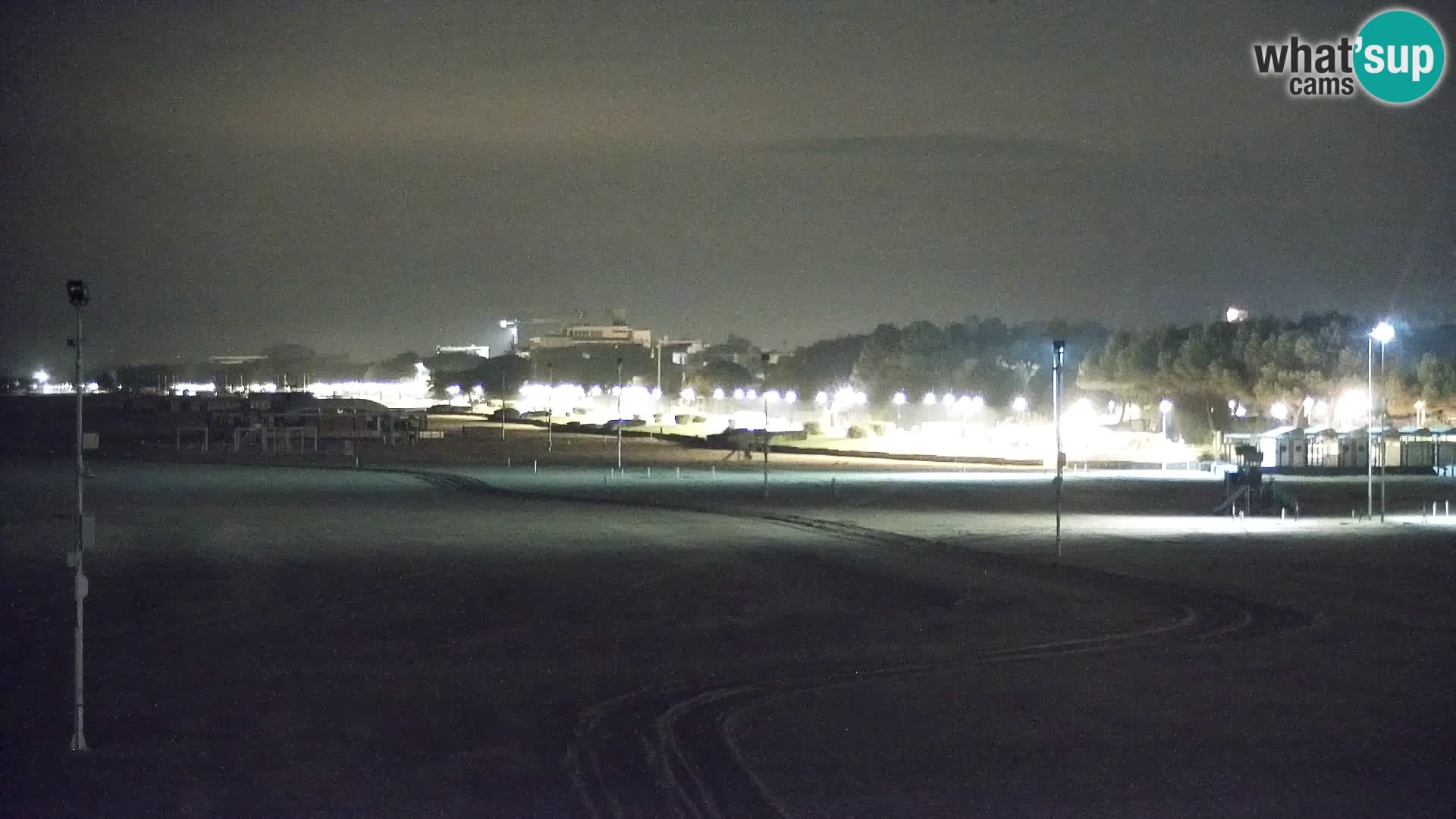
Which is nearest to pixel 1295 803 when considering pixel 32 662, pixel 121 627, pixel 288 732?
pixel 288 732

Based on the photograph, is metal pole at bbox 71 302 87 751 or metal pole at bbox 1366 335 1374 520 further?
metal pole at bbox 1366 335 1374 520

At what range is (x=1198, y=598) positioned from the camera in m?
23.5

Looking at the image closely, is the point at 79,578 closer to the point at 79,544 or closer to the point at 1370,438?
the point at 79,544

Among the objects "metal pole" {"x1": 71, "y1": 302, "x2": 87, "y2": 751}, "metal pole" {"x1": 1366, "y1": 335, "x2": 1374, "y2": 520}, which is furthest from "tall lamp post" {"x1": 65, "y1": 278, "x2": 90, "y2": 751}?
"metal pole" {"x1": 1366, "y1": 335, "x2": 1374, "y2": 520}

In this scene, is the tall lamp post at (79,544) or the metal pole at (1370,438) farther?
the metal pole at (1370,438)

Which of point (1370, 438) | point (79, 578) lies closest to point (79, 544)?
point (79, 578)

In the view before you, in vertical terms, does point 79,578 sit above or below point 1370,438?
→ below

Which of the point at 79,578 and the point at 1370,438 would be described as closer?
the point at 79,578

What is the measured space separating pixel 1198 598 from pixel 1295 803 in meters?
12.9

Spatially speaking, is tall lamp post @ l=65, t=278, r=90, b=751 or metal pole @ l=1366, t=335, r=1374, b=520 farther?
metal pole @ l=1366, t=335, r=1374, b=520

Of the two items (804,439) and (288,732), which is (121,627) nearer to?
(288,732)

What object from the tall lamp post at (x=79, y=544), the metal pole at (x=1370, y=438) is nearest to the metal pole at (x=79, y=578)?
the tall lamp post at (x=79, y=544)

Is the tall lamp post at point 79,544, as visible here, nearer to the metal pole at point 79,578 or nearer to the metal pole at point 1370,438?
the metal pole at point 79,578

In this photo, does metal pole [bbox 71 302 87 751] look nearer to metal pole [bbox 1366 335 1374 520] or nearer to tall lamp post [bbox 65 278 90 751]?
tall lamp post [bbox 65 278 90 751]
